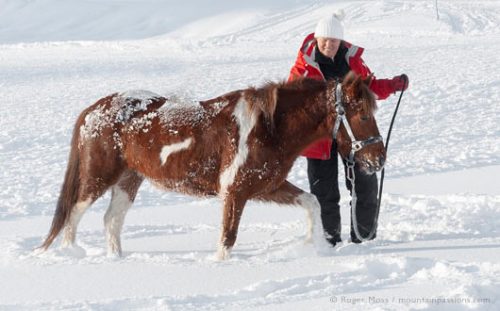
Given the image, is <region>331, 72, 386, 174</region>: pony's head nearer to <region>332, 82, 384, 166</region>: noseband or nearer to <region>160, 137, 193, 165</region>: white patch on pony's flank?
<region>332, 82, 384, 166</region>: noseband

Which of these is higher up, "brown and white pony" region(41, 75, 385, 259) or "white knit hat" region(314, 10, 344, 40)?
"white knit hat" region(314, 10, 344, 40)

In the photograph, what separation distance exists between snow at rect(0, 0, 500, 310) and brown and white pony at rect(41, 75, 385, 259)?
234 millimetres

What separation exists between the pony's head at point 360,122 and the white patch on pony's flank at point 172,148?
1.11 m

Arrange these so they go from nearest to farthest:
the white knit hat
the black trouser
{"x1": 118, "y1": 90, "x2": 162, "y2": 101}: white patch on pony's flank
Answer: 1. the white knit hat
2. {"x1": 118, "y1": 90, "x2": 162, "y2": 101}: white patch on pony's flank
3. the black trouser

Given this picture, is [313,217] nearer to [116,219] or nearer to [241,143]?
[241,143]

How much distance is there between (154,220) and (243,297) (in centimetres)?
273

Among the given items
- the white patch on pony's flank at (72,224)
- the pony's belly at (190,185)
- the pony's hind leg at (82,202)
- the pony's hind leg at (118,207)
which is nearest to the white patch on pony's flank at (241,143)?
the pony's belly at (190,185)

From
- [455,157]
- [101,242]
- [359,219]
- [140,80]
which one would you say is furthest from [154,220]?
[140,80]

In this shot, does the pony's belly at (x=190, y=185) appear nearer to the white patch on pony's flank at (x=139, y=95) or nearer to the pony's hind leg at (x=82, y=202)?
the pony's hind leg at (x=82, y=202)

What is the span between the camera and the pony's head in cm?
459

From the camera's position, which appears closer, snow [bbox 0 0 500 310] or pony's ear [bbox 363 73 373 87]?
snow [bbox 0 0 500 310]

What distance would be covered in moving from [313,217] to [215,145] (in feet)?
→ 3.19

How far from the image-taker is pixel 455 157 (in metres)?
8.95

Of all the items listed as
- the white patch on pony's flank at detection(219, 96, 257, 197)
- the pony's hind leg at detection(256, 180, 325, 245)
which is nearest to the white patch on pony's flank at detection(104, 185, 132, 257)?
the white patch on pony's flank at detection(219, 96, 257, 197)
